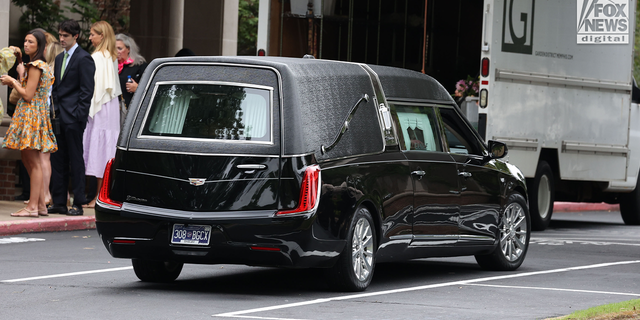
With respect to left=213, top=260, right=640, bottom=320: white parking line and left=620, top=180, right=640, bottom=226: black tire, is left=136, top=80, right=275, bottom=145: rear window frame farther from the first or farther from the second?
left=620, top=180, right=640, bottom=226: black tire

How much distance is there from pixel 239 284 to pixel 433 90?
2467mm

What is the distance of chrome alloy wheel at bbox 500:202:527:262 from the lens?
10.7 metres

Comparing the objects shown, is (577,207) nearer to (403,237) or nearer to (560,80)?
(560,80)

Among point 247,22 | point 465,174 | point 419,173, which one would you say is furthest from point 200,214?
point 247,22

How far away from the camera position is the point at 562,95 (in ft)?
51.6

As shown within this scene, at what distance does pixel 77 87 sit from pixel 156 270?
5330mm

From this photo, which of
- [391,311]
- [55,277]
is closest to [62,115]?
[55,277]

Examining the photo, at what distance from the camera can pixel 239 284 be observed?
9117 mm

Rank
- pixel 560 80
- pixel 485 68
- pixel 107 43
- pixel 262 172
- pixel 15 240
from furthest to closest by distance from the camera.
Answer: pixel 560 80 < pixel 485 68 < pixel 107 43 < pixel 15 240 < pixel 262 172

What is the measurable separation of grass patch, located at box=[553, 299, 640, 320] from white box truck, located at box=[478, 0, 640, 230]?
7121 mm

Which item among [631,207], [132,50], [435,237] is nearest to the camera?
[435,237]

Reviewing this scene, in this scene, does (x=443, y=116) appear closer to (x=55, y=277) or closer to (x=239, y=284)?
(x=239, y=284)

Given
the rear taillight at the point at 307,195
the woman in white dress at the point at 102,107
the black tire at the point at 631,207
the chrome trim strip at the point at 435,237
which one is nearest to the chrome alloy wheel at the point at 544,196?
the black tire at the point at 631,207

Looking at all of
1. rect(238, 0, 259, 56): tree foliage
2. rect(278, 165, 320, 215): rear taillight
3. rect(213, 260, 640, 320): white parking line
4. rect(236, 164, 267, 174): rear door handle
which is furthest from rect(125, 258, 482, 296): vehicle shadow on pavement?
rect(238, 0, 259, 56): tree foliage
